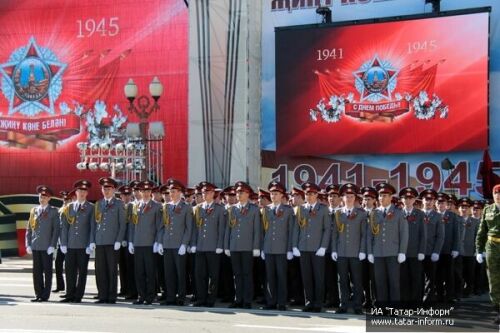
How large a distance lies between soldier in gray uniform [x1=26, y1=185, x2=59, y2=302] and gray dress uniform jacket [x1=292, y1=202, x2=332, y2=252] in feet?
10.9

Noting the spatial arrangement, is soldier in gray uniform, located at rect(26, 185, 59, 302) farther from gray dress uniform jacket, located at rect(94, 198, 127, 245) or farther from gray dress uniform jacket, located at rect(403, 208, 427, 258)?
gray dress uniform jacket, located at rect(403, 208, 427, 258)

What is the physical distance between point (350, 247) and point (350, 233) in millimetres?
167

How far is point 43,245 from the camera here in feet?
34.3

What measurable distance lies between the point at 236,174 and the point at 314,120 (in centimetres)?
254

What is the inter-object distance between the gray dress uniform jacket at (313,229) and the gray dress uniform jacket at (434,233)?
168 centimetres

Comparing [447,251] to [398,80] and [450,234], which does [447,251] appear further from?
[398,80]

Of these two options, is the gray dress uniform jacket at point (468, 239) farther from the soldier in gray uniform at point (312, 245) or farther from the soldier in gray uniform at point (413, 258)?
the soldier in gray uniform at point (312, 245)

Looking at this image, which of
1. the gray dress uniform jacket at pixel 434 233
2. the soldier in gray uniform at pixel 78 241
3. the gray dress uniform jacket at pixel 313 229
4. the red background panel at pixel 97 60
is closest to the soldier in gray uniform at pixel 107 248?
the soldier in gray uniform at pixel 78 241

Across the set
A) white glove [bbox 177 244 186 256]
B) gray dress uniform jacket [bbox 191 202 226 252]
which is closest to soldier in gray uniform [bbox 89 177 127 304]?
white glove [bbox 177 244 186 256]

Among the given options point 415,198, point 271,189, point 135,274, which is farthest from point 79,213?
point 415,198

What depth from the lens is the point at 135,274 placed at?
1033 cm

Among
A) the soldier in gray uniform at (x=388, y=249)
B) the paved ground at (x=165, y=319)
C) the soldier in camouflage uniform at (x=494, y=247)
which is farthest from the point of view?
the soldier in gray uniform at (x=388, y=249)

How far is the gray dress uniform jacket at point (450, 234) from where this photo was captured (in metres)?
11.1

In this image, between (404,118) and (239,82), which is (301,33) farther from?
(404,118)
